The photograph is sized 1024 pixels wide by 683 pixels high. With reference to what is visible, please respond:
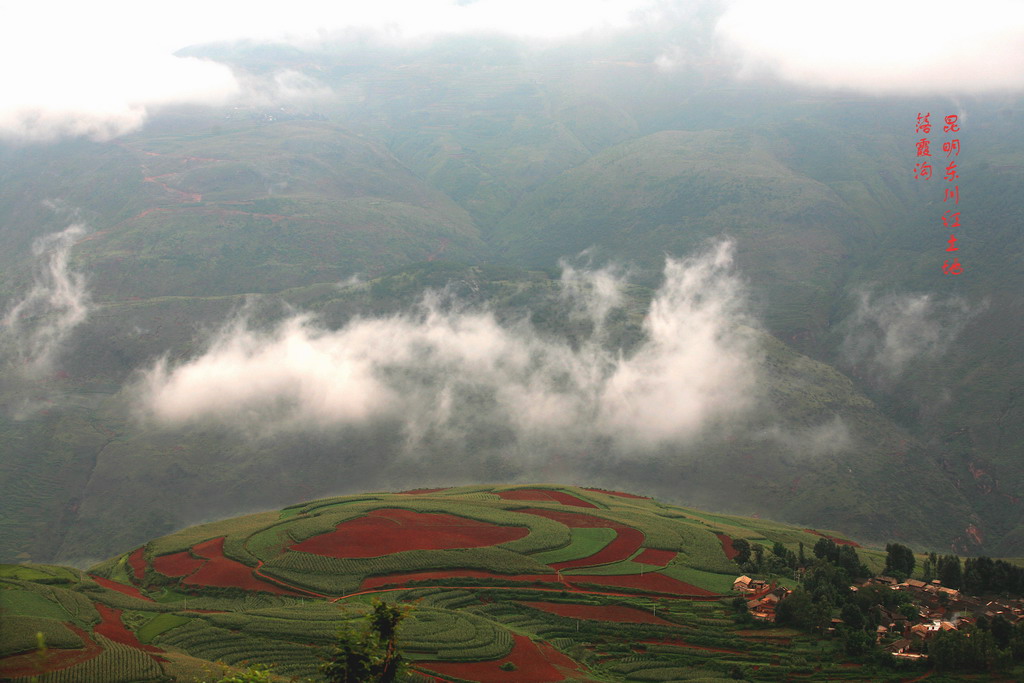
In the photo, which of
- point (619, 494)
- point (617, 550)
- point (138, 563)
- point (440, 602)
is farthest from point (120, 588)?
point (619, 494)

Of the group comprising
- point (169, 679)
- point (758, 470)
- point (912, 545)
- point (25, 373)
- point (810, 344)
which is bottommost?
point (169, 679)

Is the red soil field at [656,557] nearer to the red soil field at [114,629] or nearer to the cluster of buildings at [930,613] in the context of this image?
the cluster of buildings at [930,613]

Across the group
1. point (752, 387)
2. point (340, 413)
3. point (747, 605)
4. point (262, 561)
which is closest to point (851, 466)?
point (752, 387)

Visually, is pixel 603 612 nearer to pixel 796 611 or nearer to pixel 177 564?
pixel 796 611

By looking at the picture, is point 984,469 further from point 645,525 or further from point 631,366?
point 645,525

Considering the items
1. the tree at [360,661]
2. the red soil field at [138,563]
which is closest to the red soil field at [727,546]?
the red soil field at [138,563]

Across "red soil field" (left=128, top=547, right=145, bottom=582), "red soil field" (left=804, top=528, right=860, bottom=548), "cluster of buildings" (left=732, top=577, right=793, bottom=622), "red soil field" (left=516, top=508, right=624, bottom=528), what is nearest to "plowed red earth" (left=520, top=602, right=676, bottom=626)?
"cluster of buildings" (left=732, top=577, right=793, bottom=622)

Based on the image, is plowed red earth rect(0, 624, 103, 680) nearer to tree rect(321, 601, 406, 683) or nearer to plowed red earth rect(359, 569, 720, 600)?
tree rect(321, 601, 406, 683)
